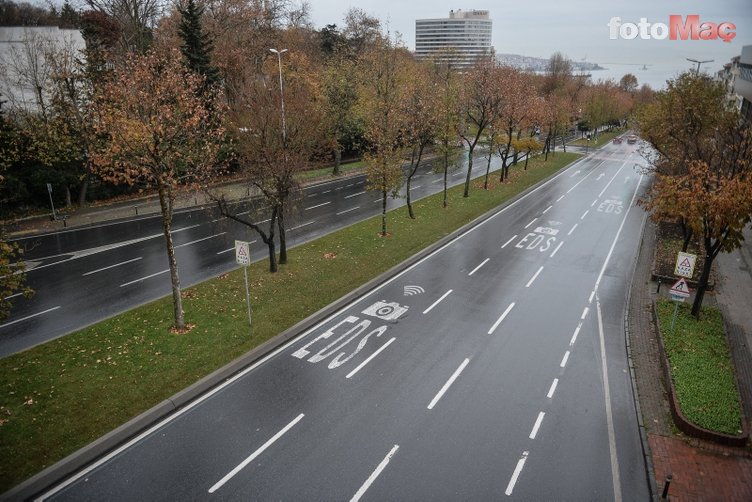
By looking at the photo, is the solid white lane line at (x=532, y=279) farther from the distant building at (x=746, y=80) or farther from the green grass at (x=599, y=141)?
the green grass at (x=599, y=141)

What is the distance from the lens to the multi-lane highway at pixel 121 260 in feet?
56.5

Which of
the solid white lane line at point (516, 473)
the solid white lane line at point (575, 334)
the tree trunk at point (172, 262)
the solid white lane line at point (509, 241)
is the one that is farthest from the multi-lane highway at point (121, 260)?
the solid white lane line at point (575, 334)

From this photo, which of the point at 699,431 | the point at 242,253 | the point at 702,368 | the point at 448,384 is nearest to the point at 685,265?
the point at 702,368

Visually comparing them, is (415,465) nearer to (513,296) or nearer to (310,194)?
(513,296)

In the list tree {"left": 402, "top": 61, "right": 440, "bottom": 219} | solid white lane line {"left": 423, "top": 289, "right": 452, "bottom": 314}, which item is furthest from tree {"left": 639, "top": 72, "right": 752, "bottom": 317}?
tree {"left": 402, "top": 61, "right": 440, "bottom": 219}

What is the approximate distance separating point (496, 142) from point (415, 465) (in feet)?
122

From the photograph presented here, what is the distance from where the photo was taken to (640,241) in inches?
1086

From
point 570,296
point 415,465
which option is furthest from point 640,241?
point 415,465

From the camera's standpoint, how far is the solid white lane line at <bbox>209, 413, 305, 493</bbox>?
995 centimetres

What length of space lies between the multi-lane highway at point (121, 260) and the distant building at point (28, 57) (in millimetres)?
12487

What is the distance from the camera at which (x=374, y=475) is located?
10328 millimetres

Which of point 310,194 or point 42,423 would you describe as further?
point 310,194

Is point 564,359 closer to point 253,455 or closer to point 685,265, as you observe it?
point 685,265

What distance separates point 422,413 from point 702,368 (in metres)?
8.93
